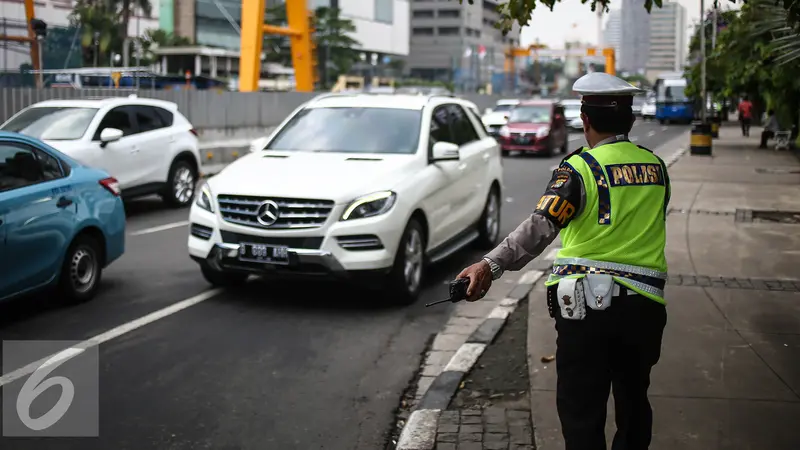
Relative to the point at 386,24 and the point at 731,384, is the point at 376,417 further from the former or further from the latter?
the point at 386,24

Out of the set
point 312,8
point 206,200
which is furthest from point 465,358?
point 312,8

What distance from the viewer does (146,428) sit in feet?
17.6

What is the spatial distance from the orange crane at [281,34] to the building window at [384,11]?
3401 inches

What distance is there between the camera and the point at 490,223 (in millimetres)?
11328

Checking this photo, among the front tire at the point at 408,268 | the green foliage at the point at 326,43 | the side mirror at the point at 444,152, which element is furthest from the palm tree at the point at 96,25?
the front tire at the point at 408,268

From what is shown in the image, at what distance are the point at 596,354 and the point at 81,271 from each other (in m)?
5.89

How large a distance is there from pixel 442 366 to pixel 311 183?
2.24 meters

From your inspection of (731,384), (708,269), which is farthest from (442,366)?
(708,269)

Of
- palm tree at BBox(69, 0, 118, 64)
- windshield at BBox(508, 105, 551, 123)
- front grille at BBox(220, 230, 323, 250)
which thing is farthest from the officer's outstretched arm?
palm tree at BBox(69, 0, 118, 64)

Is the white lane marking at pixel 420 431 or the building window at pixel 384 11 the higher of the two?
the building window at pixel 384 11

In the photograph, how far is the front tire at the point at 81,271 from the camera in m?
8.19

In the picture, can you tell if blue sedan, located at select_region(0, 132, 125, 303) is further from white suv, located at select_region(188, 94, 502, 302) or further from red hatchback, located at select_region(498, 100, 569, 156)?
red hatchback, located at select_region(498, 100, 569, 156)

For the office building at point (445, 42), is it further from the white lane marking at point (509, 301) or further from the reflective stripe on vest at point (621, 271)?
the reflective stripe on vest at point (621, 271)

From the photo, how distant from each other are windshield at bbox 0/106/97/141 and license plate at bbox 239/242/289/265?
6554mm
